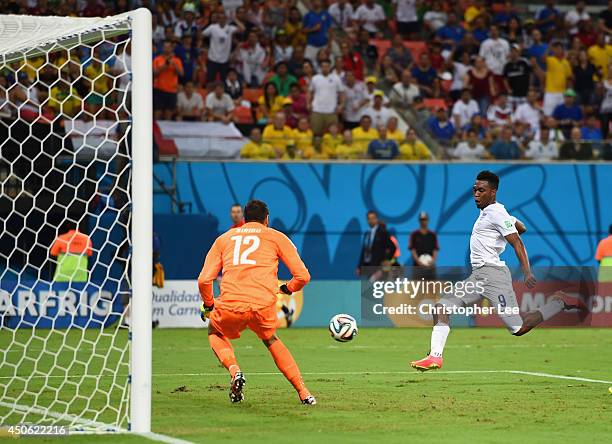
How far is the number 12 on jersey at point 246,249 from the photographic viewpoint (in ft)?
34.2

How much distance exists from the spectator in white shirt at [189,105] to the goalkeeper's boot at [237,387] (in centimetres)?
1436

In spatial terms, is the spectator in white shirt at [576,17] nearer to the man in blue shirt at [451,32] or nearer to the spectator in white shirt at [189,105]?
the man in blue shirt at [451,32]

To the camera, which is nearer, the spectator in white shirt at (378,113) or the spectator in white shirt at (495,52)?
the spectator in white shirt at (378,113)

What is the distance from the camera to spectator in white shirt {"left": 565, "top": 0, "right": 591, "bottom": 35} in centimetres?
3025

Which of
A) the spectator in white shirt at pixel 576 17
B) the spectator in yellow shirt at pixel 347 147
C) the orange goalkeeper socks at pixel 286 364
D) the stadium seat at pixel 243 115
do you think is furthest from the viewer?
the spectator in white shirt at pixel 576 17

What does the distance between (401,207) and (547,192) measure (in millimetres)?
3400

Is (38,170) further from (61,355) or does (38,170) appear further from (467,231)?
(467,231)

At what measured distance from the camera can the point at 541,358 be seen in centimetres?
1638

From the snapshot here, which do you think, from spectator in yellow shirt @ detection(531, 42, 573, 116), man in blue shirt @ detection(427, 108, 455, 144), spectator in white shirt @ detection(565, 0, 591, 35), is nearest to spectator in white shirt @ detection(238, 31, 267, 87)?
man in blue shirt @ detection(427, 108, 455, 144)

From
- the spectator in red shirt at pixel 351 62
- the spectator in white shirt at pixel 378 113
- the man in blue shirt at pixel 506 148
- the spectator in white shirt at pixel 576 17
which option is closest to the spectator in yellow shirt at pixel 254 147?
the spectator in white shirt at pixel 378 113

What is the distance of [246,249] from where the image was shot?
10461 millimetres

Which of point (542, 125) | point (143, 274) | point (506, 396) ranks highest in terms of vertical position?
point (542, 125)

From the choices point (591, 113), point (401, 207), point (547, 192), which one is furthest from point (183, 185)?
point (591, 113)

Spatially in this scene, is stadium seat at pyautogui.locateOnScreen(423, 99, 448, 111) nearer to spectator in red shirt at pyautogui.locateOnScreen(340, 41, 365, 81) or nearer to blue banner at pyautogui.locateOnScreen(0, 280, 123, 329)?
spectator in red shirt at pyautogui.locateOnScreen(340, 41, 365, 81)
